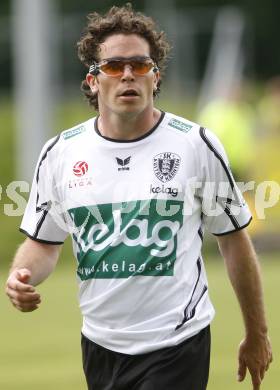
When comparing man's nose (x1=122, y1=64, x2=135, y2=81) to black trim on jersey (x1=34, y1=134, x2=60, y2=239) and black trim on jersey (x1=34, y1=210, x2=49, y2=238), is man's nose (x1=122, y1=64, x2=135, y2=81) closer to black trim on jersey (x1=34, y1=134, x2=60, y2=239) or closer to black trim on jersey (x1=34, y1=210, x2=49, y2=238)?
black trim on jersey (x1=34, y1=134, x2=60, y2=239)

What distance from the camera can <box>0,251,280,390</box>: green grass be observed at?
10.5 metres

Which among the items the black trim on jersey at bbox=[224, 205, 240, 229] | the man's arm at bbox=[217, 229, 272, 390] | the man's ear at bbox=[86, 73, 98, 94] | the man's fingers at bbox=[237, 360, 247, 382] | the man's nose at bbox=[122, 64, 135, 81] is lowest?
the man's fingers at bbox=[237, 360, 247, 382]

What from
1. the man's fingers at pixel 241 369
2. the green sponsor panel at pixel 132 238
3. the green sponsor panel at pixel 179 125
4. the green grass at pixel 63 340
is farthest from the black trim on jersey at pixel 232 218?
the green grass at pixel 63 340

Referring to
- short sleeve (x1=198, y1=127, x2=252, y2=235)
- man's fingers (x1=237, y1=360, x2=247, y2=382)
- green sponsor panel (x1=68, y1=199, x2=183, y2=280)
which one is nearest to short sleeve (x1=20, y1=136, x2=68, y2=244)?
green sponsor panel (x1=68, y1=199, x2=183, y2=280)

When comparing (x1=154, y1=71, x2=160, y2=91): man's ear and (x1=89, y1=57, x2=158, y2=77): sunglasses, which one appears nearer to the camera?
(x1=89, y1=57, x2=158, y2=77): sunglasses

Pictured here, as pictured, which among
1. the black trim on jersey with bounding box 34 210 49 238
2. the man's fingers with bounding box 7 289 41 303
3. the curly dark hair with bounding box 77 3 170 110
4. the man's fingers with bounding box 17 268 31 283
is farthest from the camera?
the black trim on jersey with bounding box 34 210 49 238

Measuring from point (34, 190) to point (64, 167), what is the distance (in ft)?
0.88

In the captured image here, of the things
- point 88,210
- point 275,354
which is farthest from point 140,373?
point 275,354

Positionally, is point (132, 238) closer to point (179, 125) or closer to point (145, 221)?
point (145, 221)

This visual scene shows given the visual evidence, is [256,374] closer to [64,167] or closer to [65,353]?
[64,167]

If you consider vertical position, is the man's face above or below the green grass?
above

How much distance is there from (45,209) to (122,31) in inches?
39.1

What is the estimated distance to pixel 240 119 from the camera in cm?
2353

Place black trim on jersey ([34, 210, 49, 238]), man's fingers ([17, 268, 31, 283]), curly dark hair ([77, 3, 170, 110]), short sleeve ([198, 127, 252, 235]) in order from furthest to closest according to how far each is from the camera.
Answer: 1. black trim on jersey ([34, 210, 49, 238])
2. curly dark hair ([77, 3, 170, 110])
3. short sleeve ([198, 127, 252, 235])
4. man's fingers ([17, 268, 31, 283])
